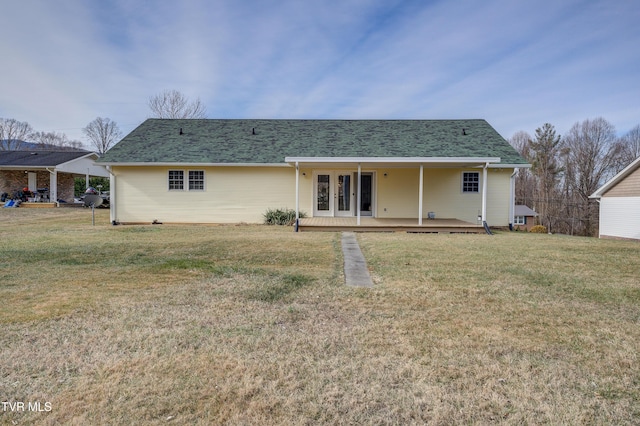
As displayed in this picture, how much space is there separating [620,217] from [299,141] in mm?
16022

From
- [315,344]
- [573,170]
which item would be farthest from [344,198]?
[573,170]

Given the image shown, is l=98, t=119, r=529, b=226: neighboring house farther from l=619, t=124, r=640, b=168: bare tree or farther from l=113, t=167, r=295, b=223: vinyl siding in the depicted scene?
l=619, t=124, r=640, b=168: bare tree

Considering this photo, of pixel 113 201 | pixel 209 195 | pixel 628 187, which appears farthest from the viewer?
pixel 628 187

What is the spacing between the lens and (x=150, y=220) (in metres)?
15.1

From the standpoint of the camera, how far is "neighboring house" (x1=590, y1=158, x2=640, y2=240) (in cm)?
1653

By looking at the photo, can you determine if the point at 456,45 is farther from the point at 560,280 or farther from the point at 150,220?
the point at 150,220

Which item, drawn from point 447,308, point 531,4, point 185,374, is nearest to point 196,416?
point 185,374

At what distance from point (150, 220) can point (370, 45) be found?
520 inches

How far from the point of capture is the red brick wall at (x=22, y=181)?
89.2 ft

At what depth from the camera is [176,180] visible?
15.3m

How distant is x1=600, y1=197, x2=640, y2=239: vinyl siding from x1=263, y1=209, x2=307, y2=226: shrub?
51.7 feet

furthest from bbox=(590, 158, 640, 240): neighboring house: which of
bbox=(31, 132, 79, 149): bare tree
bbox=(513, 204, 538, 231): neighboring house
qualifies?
bbox=(31, 132, 79, 149): bare tree

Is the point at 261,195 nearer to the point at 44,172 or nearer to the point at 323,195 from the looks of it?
the point at 323,195

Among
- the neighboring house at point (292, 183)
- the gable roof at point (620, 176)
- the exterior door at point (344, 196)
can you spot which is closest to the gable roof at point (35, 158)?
the neighboring house at point (292, 183)
